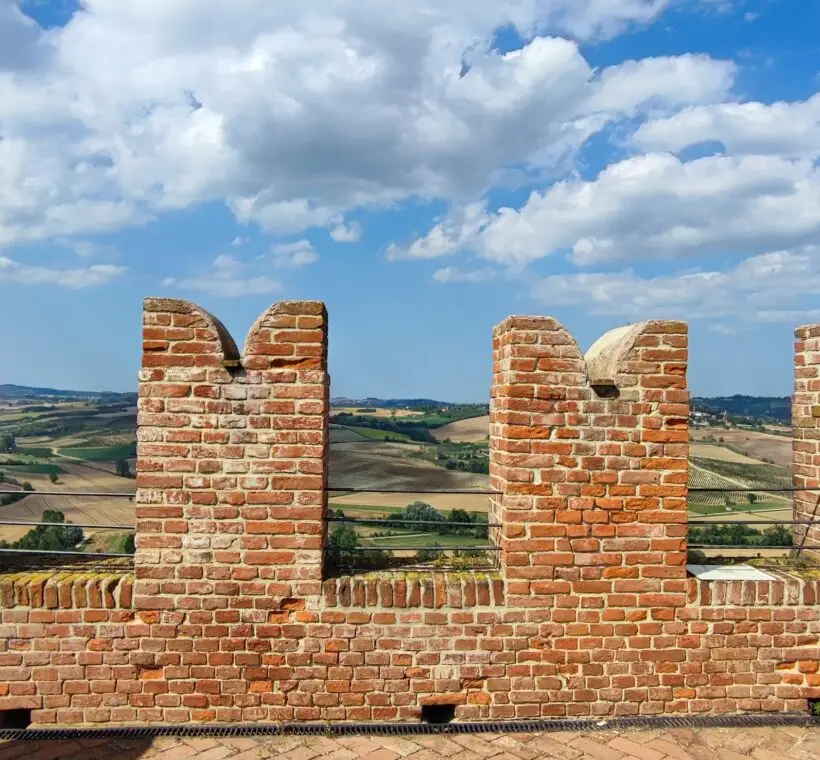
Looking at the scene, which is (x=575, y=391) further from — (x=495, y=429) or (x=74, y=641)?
(x=74, y=641)

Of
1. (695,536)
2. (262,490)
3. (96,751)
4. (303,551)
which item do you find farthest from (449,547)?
(96,751)

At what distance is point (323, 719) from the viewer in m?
3.56

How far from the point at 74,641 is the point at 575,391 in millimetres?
3595

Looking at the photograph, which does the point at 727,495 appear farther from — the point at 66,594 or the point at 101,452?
the point at 101,452

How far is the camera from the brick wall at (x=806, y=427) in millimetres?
4273

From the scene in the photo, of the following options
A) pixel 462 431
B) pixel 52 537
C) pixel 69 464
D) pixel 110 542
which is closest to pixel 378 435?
pixel 462 431

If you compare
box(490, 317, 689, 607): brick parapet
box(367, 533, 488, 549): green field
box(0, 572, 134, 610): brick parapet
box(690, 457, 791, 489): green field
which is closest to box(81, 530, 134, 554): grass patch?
box(0, 572, 134, 610): brick parapet

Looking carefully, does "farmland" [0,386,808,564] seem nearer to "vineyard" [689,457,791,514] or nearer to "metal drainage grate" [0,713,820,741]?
"vineyard" [689,457,791,514]

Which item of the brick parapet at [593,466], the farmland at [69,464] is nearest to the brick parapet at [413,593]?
the brick parapet at [593,466]

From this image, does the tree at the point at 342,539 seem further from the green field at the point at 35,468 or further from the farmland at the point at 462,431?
the green field at the point at 35,468

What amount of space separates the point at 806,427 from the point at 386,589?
3.52 meters

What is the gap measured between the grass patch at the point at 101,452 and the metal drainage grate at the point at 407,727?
171 cm

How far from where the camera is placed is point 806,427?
4.39m

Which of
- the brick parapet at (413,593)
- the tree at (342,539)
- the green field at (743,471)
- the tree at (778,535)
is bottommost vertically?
the brick parapet at (413,593)
